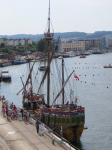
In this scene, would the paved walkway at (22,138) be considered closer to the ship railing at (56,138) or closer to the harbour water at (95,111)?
the ship railing at (56,138)

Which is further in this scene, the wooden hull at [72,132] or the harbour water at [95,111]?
the harbour water at [95,111]

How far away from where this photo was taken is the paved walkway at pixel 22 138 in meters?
24.8

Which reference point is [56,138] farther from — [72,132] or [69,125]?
[72,132]

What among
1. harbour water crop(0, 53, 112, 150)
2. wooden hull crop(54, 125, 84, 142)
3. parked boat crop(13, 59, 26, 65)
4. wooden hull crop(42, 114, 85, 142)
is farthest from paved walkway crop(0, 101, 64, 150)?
parked boat crop(13, 59, 26, 65)

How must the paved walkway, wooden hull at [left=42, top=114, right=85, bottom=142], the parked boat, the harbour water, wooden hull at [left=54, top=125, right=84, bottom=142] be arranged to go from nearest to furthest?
1. the paved walkway
2. wooden hull at [left=42, top=114, right=85, bottom=142]
3. wooden hull at [left=54, top=125, right=84, bottom=142]
4. the harbour water
5. the parked boat

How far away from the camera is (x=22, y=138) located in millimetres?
26938

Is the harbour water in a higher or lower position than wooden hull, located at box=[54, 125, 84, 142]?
lower

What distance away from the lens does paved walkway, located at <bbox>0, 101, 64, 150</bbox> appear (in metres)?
24.8

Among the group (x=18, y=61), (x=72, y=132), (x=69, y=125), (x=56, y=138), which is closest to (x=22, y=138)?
(x=56, y=138)

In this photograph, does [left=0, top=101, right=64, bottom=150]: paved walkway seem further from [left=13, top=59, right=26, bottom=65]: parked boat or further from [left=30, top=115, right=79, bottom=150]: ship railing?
[left=13, top=59, right=26, bottom=65]: parked boat

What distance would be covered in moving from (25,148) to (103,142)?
12874 millimetres

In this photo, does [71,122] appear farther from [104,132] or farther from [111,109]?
[111,109]

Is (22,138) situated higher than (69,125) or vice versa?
(22,138)

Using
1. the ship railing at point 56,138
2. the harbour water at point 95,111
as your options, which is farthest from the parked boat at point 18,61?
the ship railing at point 56,138
